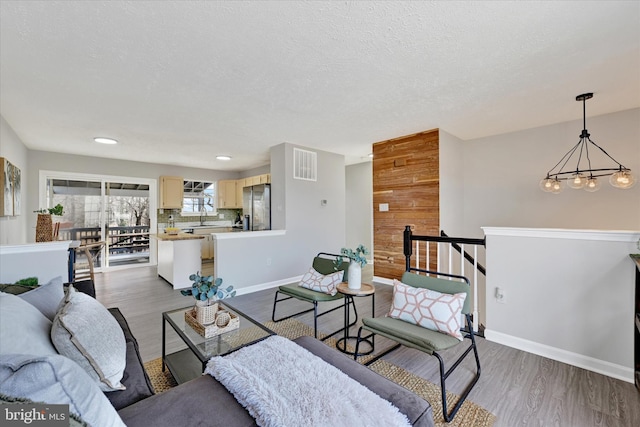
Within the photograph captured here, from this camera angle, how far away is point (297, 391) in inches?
43.4

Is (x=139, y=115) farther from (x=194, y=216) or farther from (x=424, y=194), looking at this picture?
(x=194, y=216)

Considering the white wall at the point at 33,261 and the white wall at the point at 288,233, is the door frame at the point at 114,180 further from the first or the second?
the white wall at the point at 33,261

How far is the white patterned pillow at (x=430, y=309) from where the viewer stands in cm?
194

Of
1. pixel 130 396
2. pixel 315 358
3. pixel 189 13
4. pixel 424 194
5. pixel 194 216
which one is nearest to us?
Answer: pixel 130 396

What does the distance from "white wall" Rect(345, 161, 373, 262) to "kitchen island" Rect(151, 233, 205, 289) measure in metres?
3.67

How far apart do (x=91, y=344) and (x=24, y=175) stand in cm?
542

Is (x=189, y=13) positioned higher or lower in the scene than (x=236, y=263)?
higher

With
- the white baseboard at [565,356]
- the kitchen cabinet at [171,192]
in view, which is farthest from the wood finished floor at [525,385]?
the kitchen cabinet at [171,192]

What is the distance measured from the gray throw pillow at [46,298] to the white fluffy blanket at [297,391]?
3.33ft

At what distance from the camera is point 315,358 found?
1.35 m

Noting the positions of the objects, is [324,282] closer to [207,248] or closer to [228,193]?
[207,248]

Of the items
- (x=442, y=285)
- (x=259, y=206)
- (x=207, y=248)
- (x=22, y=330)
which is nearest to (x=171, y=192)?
(x=207, y=248)

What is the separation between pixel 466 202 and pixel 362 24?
377 centimetres

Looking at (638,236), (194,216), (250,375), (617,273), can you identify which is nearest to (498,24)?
(638,236)
